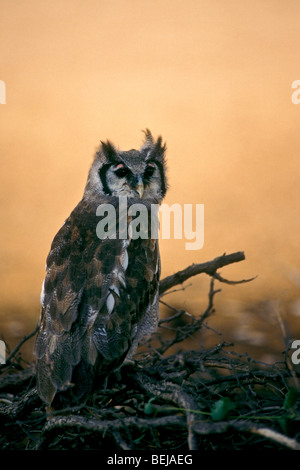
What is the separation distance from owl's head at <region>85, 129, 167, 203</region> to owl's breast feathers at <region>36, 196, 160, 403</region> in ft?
1.05

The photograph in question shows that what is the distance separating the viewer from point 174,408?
76.2 inches

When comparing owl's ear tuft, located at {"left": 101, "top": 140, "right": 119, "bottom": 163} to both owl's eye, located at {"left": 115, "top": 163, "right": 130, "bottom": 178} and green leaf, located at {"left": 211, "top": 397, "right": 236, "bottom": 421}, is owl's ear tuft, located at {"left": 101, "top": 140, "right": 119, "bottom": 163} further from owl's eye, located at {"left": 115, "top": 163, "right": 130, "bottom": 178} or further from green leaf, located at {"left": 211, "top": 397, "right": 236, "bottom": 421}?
green leaf, located at {"left": 211, "top": 397, "right": 236, "bottom": 421}

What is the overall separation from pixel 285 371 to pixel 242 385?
0.70ft

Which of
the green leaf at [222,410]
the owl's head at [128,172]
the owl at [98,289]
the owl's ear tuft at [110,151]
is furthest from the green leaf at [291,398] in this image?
the owl's ear tuft at [110,151]

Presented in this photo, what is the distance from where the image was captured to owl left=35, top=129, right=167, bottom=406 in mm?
2688

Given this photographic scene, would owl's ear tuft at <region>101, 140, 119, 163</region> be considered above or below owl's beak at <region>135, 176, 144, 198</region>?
above

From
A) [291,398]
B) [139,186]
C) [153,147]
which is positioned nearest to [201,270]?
[139,186]

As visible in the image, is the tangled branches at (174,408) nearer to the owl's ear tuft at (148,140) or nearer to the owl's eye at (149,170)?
the owl's eye at (149,170)

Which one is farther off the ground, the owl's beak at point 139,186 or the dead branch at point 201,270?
the owl's beak at point 139,186

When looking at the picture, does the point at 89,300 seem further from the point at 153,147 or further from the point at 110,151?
the point at 153,147

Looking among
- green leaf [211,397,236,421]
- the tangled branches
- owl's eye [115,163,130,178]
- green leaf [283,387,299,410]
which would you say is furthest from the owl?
green leaf [283,387,299,410]

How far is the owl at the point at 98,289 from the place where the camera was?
8.82 ft

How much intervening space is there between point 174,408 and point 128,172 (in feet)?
6.11

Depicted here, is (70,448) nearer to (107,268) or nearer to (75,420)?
(75,420)
